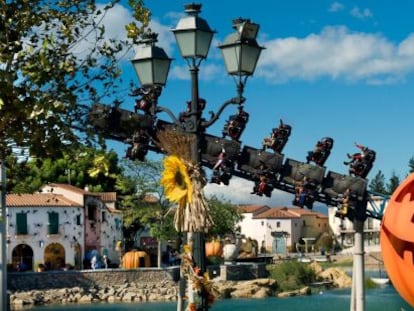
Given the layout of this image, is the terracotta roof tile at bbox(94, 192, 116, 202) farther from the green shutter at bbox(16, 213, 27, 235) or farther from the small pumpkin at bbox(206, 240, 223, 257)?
the small pumpkin at bbox(206, 240, 223, 257)

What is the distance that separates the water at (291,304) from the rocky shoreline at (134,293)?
1.18 meters

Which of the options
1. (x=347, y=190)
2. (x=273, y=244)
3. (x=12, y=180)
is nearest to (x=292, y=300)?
(x=347, y=190)

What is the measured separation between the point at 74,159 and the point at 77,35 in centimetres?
117

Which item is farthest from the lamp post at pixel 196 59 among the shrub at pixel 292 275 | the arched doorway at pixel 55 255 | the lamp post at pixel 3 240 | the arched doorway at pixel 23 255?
the arched doorway at pixel 55 255

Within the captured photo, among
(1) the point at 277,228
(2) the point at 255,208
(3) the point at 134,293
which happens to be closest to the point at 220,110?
(3) the point at 134,293

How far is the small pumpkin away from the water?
11406 millimetres

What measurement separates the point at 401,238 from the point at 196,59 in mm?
2562

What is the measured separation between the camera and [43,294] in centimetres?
3912

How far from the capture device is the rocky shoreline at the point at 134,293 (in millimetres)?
38844

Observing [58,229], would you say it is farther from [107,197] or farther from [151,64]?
[151,64]

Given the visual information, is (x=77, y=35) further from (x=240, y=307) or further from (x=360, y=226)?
(x=240, y=307)

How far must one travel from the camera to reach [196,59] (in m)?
8.09

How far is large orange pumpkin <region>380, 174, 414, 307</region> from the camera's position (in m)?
7.17

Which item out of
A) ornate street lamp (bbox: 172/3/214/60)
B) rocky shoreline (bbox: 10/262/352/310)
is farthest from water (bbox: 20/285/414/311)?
ornate street lamp (bbox: 172/3/214/60)
